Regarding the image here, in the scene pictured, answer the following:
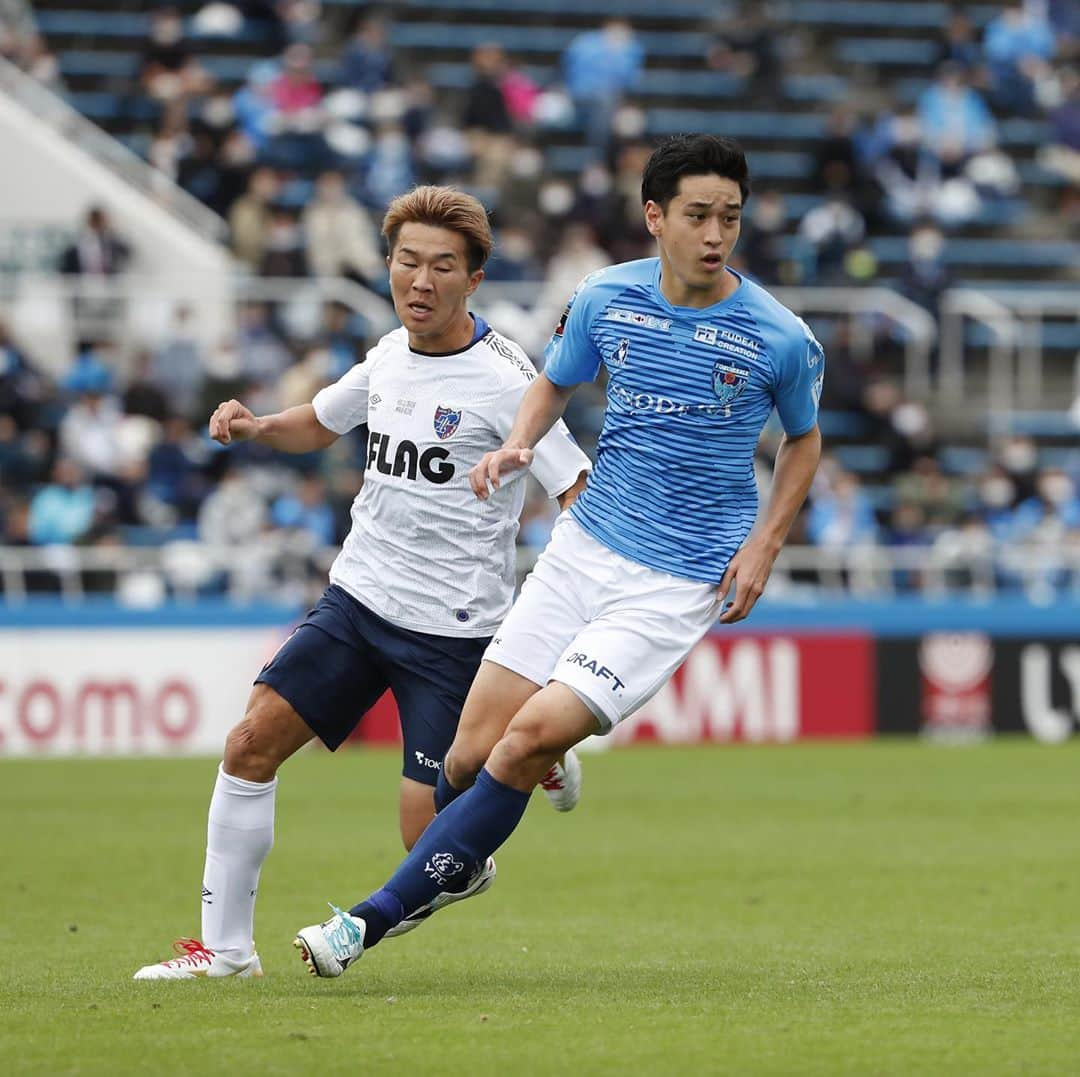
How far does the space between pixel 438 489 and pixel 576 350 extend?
2.47ft

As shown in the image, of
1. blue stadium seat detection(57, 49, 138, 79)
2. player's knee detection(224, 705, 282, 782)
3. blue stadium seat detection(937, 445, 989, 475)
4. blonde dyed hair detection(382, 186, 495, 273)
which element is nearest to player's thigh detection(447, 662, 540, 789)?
player's knee detection(224, 705, 282, 782)

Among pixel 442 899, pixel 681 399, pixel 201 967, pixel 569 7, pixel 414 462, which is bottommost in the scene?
pixel 201 967

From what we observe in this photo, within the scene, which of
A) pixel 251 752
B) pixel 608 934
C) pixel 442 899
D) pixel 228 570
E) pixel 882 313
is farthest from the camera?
pixel 882 313

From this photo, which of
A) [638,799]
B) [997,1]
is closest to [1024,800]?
Result: [638,799]

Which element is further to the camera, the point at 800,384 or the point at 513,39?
the point at 513,39

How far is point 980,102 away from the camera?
99.2 feet

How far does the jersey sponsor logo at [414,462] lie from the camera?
26.4 ft

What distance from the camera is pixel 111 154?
26.0m

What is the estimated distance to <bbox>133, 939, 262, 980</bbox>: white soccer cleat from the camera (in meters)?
7.87

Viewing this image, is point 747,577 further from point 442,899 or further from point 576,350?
point 442,899

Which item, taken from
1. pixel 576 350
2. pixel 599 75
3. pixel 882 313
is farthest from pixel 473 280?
pixel 599 75

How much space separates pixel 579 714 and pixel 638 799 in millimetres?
9242

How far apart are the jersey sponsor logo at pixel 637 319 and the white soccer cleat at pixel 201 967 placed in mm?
2567

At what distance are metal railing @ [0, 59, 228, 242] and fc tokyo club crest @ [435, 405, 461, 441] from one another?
709 inches
